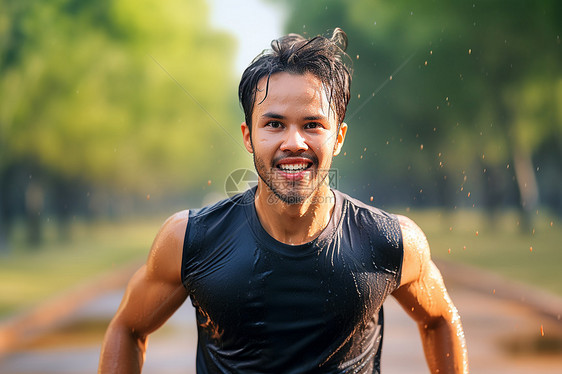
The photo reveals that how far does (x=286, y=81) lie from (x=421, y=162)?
41.9 metres

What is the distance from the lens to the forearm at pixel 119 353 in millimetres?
2891

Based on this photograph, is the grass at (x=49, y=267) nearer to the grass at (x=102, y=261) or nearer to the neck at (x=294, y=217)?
the grass at (x=102, y=261)

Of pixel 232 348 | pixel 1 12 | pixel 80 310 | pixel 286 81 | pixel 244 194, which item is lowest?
pixel 232 348

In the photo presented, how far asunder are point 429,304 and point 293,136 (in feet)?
2.74

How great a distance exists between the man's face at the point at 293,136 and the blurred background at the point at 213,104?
6973 mm

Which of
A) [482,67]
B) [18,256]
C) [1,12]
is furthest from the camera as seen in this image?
[18,256]

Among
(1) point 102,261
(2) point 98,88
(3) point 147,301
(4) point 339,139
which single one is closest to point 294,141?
(4) point 339,139

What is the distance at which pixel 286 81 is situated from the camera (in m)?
2.73

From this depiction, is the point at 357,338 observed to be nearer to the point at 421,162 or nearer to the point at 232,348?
the point at 232,348

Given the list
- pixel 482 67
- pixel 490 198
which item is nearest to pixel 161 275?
pixel 482 67

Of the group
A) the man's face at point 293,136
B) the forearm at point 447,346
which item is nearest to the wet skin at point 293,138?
the man's face at point 293,136

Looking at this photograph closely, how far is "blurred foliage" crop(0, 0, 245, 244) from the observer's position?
19453 mm

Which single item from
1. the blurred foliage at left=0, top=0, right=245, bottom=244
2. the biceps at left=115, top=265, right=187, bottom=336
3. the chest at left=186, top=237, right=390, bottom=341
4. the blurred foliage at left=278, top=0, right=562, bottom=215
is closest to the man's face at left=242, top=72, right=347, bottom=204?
the chest at left=186, top=237, right=390, bottom=341

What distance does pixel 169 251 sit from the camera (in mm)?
2805
